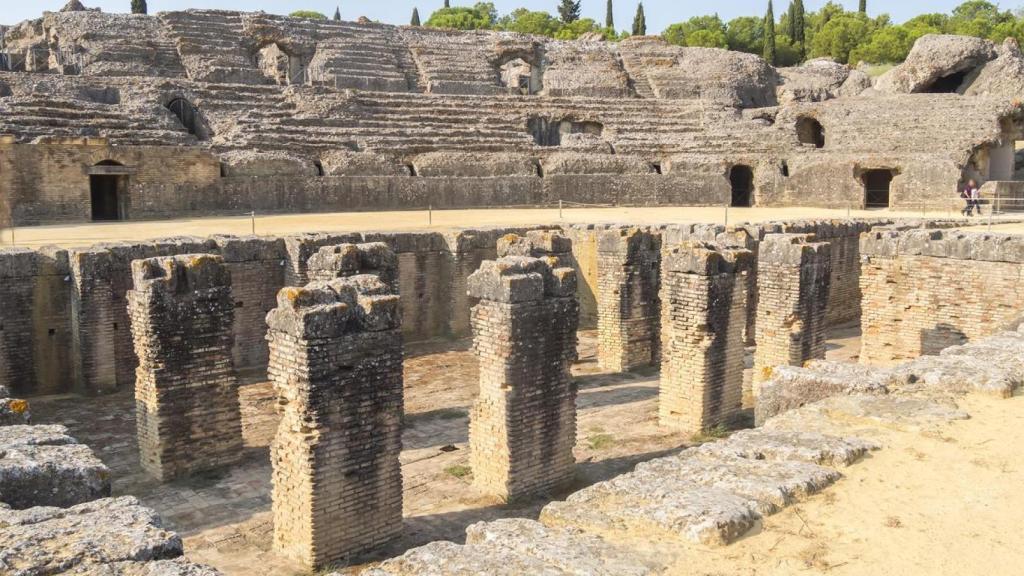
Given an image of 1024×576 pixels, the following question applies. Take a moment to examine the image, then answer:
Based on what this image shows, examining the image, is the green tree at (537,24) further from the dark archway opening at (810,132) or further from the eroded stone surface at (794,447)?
the eroded stone surface at (794,447)

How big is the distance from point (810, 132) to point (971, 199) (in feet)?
37.8

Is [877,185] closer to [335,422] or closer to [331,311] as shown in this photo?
[331,311]

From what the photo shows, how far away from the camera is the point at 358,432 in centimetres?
780

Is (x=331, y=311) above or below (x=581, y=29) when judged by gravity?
below

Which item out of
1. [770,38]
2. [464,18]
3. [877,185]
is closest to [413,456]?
[877,185]

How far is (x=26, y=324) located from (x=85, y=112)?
15397mm

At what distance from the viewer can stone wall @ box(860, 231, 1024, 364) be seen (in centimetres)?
1269

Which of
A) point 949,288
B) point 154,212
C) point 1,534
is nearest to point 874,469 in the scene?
point 1,534

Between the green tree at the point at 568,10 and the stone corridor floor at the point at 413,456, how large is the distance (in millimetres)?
76578

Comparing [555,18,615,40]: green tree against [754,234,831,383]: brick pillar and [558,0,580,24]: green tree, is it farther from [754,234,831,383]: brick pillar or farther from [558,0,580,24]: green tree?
[754,234,831,383]: brick pillar

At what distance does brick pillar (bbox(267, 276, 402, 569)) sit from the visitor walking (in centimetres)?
2394

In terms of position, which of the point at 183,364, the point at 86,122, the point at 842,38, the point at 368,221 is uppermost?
the point at 842,38

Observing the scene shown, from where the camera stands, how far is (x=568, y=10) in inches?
3396

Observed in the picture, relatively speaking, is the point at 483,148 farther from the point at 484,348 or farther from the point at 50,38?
the point at 484,348
